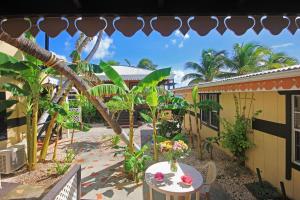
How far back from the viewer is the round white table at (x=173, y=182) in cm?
451

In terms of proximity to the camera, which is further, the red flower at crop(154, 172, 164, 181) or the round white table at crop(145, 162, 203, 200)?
the red flower at crop(154, 172, 164, 181)

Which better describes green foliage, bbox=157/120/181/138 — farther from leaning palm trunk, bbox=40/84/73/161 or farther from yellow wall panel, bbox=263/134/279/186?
yellow wall panel, bbox=263/134/279/186

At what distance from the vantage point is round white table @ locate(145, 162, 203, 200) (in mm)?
4507

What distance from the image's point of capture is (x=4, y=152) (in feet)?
25.8

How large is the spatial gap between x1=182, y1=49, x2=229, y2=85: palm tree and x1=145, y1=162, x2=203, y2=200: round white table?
972 inches

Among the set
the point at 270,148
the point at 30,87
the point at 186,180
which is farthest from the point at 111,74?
the point at 270,148

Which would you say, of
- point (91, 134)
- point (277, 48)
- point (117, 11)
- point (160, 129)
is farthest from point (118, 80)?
point (277, 48)

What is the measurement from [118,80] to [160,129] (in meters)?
6.16

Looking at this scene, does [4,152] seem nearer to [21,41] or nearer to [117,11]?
[21,41]

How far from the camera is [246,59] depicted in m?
25.1

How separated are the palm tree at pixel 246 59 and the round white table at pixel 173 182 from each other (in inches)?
799

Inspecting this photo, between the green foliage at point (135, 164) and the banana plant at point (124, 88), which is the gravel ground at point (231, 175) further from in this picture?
the banana plant at point (124, 88)

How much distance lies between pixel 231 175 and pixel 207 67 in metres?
23.9

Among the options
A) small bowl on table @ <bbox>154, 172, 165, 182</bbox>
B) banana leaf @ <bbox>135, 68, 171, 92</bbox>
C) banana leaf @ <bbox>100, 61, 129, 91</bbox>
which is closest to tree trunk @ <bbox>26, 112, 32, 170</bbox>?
banana leaf @ <bbox>100, 61, 129, 91</bbox>
